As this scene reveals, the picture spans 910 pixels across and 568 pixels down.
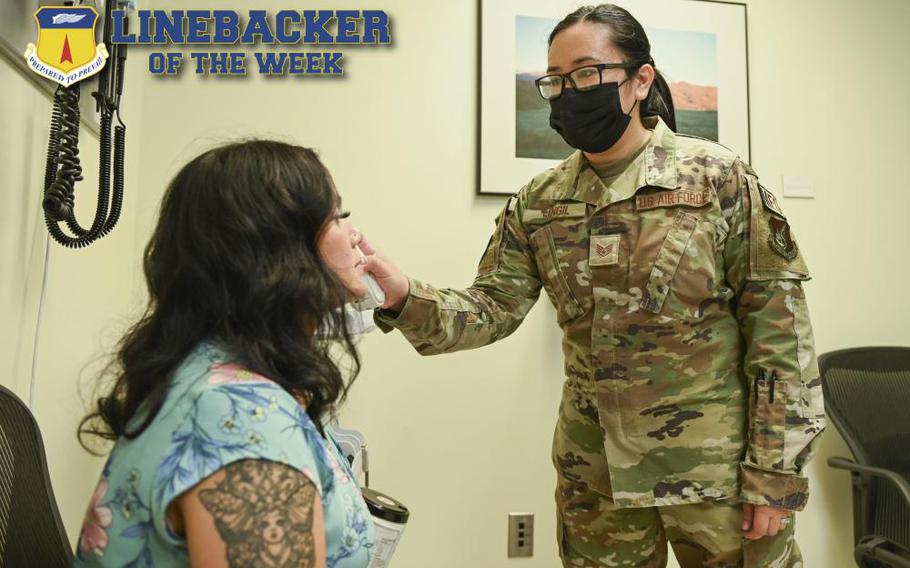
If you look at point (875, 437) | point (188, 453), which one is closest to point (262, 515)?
point (188, 453)

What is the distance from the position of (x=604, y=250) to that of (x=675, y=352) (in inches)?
9.8

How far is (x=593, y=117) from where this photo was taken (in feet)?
4.75

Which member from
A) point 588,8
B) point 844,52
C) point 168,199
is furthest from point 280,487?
point 844,52

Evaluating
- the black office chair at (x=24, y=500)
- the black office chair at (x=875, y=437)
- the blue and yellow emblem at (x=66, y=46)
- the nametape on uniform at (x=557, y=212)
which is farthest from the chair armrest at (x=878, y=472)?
the blue and yellow emblem at (x=66, y=46)

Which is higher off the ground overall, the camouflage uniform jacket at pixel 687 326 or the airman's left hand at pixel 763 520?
the camouflage uniform jacket at pixel 687 326

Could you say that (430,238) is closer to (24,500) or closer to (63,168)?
(63,168)

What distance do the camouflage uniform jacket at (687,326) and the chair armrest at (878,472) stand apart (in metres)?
0.71

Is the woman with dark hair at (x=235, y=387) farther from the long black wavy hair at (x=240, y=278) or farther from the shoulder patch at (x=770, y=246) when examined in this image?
the shoulder patch at (x=770, y=246)

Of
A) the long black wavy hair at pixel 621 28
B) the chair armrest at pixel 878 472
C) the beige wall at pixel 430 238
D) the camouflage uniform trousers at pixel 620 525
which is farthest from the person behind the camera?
the beige wall at pixel 430 238

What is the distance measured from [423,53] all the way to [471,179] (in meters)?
0.42

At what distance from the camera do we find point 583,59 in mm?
1440

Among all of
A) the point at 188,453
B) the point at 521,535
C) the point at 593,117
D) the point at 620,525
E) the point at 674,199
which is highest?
the point at 593,117

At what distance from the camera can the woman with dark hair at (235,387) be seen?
0.64 metres

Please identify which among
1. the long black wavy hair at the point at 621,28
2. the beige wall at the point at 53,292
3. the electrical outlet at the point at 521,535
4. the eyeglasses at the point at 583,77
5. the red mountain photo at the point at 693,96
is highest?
the red mountain photo at the point at 693,96
